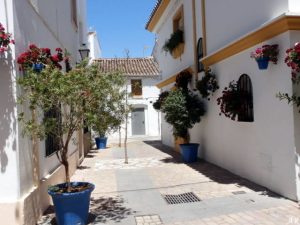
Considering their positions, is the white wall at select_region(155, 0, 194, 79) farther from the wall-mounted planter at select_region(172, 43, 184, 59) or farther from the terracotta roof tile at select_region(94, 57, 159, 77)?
the terracotta roof tile at select_region(94, 57, 159, 77)

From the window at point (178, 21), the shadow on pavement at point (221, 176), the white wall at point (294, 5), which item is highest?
the window at point (178, 21)

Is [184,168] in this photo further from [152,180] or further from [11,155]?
[11,155]

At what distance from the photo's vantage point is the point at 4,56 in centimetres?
525

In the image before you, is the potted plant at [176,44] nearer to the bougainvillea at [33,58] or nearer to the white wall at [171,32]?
the white wall at [171,32]

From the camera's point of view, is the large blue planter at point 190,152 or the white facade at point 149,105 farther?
the white facade at point 149,105

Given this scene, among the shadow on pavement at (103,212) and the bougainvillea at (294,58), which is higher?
the bougainvillea at (294,58)

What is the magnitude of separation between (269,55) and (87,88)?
351 centimetres

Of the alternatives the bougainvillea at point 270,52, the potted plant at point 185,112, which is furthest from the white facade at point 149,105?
the bougainvillea at point 270,52

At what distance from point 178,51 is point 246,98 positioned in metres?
7.04

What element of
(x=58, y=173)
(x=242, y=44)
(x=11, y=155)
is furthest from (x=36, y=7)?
(x=242, y=44)

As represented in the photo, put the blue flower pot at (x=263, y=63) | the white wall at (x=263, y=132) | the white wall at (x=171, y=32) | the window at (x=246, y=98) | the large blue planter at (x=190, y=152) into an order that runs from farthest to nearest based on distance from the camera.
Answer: the white wall at (x=171, y=32)
the large blue planter at (x=190, y=152)
the window at (x=246, y=98)
the blue flower pot at (x=263, y=63)
the white wall at (x=263, y=132)

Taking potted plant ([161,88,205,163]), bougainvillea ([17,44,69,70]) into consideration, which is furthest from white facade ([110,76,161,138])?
bougainvillea ([17,44,69,70])

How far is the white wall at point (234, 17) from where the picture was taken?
6984mm

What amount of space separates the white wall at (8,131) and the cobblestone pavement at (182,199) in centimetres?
107
